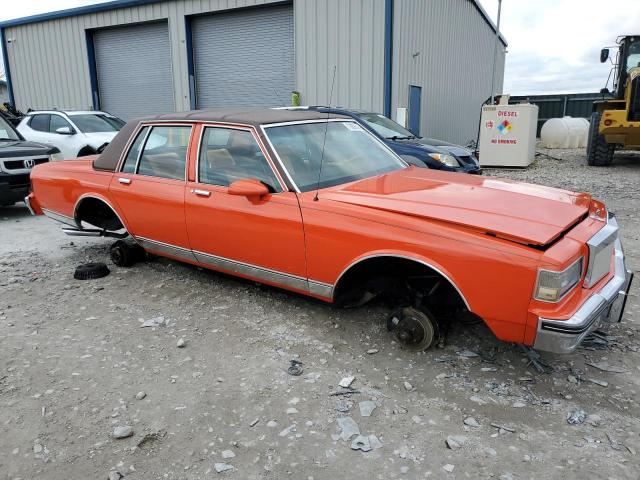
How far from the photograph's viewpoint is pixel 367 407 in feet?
9.32

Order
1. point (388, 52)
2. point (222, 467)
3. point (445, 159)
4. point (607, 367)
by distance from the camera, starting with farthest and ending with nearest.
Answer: point (388, 52), point (445, 159), point (607, 367), point (222, 467)

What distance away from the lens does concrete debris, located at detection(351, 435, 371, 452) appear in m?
2.52

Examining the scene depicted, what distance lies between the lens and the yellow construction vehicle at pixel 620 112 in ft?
40.4

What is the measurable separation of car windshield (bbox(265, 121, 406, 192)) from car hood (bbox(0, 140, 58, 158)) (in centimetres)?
563

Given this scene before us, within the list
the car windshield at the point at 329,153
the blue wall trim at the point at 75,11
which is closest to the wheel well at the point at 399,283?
the car windshield at the point at 329,153

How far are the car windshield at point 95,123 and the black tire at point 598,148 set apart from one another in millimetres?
12008

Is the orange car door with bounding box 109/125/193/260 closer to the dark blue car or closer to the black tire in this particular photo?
the dark blue car

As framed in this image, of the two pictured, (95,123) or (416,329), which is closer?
(416,329)

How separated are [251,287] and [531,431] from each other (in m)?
2.68

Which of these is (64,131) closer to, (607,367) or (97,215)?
(97,215)

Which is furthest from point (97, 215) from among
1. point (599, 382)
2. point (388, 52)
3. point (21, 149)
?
point (388, 52)

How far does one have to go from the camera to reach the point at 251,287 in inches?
180

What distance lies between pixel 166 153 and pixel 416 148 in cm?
489

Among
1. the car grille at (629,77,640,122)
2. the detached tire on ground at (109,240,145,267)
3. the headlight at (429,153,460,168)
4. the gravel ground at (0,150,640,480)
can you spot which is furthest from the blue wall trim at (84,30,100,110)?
the car grille at (629,77,640,122)
